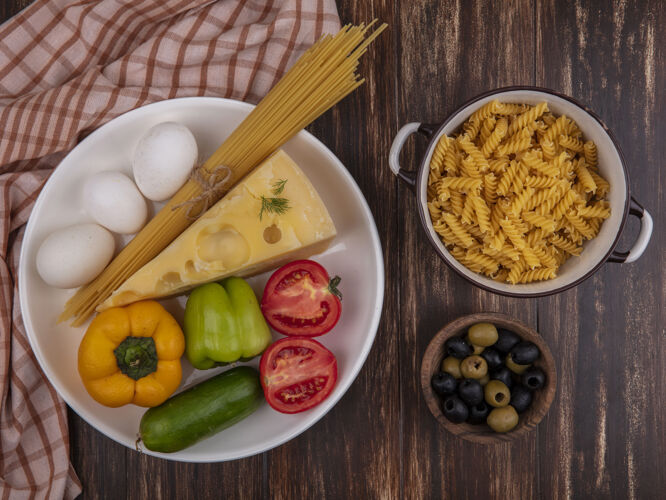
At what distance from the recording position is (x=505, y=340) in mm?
1145

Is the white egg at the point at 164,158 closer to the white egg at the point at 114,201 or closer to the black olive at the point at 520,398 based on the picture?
the white egg at the point at 114,201

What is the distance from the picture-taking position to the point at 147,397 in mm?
1041

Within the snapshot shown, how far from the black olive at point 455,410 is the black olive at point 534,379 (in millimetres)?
134

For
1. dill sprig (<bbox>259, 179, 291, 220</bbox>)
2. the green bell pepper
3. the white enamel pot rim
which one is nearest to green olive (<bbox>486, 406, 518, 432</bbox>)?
the white enamel pot rim

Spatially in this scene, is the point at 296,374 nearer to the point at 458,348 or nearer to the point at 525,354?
the point at 458,348

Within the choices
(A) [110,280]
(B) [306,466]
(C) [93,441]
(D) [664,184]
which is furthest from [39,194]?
(D) [664,184]

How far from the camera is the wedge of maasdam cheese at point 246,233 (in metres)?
1.04

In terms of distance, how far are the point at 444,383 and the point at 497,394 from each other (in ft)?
0.34

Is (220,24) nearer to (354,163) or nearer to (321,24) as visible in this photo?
(321,24)

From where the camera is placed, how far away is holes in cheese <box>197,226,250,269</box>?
1060mm

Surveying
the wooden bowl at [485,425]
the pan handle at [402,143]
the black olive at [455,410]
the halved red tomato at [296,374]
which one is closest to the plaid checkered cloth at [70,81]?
the pan handle at [402,143]

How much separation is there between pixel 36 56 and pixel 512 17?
1024 mm

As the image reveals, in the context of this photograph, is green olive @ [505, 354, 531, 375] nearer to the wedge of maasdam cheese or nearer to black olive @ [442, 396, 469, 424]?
black olive @ [442, 396, 469, 424]

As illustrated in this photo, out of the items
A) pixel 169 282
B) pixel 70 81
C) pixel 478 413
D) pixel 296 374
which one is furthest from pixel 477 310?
pixel 70 81
